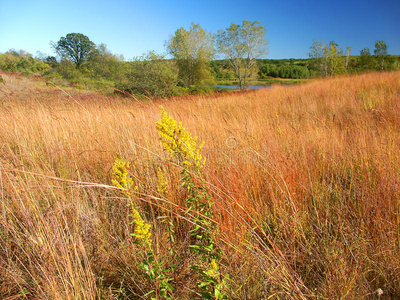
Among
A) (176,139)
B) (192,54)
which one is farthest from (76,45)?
(176,139)

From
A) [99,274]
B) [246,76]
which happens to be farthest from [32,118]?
[246,76]

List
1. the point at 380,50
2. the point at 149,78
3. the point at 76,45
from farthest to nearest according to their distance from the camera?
the point at 76,45
the point at 380,50
the point at 149,78

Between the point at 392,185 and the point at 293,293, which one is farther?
the point at 392,185

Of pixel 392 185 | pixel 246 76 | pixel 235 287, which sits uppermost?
pixel 246 76

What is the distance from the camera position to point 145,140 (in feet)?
9.01

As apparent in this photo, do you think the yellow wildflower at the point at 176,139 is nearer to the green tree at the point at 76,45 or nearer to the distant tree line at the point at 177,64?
the distant tree line at the point at 177,64

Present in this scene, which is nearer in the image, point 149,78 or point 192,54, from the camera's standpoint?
point 149,78

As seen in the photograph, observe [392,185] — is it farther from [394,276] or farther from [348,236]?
[394,276]

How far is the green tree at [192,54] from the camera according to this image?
3353cm

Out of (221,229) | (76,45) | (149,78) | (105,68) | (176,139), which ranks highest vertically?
(76,45)

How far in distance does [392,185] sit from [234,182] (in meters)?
1.16

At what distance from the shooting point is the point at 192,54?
34719mm

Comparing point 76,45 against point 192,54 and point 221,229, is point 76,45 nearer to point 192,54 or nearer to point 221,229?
point 192,54

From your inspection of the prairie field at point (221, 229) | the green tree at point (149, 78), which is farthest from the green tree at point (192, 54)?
the prairie field at point (221, 229)
